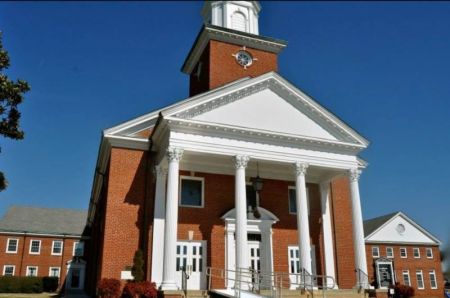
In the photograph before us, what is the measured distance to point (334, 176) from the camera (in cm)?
2300

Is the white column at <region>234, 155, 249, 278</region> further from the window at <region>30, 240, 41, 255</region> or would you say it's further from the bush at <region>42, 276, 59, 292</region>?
the window at <region>30, 240, 41, 255</region>

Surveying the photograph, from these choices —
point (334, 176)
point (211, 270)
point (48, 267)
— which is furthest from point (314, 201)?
point (48, 267)

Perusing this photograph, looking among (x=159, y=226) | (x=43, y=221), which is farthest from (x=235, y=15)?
(x=43, y=221)

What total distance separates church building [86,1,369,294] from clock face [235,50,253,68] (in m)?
6.19

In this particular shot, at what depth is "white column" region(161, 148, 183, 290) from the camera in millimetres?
16966

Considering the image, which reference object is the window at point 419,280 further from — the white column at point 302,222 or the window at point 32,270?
the window at point 32,270

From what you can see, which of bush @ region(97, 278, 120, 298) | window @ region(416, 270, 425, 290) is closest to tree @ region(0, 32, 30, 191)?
bush @ region(97, 278, 120, 298)

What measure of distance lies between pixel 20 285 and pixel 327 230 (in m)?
29.5

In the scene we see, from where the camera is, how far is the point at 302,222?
19.9 meters

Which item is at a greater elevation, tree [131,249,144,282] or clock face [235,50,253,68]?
clock face [235,50,253,68]

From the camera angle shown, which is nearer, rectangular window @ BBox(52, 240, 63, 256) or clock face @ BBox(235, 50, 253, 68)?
clock face @ BBox(235, 50, 253, 68)

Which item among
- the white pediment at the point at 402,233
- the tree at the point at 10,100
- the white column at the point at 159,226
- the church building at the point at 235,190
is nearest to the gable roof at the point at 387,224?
the white pediment at the point at 402,233

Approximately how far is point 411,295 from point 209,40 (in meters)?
18.7

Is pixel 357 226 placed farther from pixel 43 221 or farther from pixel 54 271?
pixel 43 221
